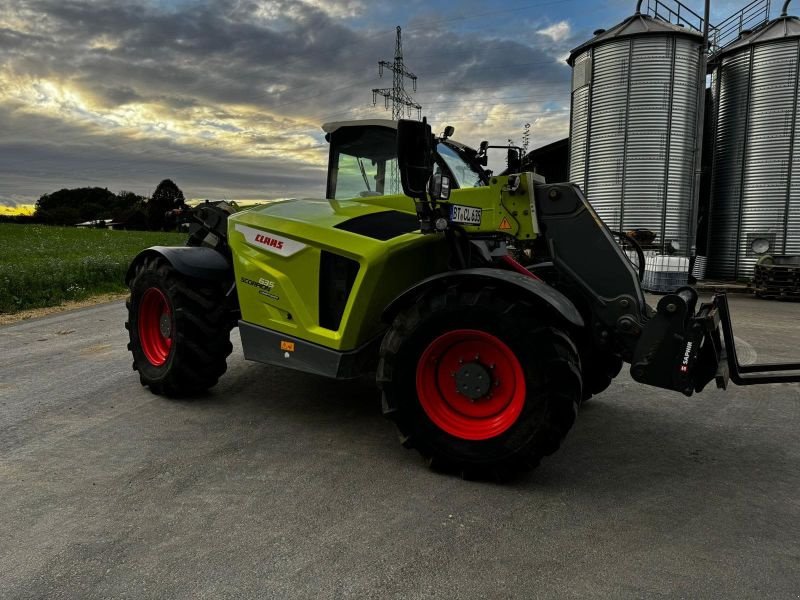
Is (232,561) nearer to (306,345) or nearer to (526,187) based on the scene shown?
(306,345)

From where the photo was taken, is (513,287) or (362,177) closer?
(513,287)

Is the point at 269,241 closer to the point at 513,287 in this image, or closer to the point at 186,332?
the point at 186,332

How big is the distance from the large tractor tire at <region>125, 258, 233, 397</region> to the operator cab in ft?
4.49

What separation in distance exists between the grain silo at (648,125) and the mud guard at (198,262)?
12370 mm

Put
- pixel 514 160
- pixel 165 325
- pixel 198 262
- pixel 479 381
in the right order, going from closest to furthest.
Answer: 1. pixel 479 381
2. pixel 514 160
3. pixel 198 262
4. pixel 165 325

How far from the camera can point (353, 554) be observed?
2.59 m

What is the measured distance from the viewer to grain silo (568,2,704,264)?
48.0ft

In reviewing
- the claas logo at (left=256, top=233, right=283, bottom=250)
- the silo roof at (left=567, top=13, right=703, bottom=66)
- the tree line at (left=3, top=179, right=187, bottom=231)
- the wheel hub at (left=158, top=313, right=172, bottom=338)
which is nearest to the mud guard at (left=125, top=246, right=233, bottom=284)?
the wheel hub at (left=158, top=313, right=172, bottom=338)

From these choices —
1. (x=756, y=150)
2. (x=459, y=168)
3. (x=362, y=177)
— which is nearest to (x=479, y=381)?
(x=459, y=168)

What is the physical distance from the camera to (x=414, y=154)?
3.25 metres

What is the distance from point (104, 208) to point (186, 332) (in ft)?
255

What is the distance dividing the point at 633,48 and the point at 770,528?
14453mm

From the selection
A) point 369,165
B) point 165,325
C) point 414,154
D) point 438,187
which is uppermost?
point 369,165

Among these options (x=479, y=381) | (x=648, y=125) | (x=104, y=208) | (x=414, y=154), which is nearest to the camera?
(x=414, y=154)
